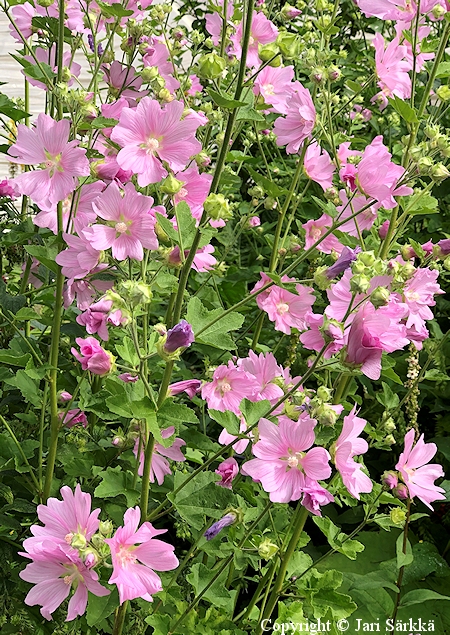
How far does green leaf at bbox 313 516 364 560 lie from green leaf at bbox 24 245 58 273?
62 cm

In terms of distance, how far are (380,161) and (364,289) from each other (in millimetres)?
259

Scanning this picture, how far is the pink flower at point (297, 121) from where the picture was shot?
1.15 m

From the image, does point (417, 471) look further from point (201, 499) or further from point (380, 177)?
point (380, 177)

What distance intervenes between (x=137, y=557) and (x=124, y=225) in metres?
0.45

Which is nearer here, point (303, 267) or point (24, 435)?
point (24, 435)

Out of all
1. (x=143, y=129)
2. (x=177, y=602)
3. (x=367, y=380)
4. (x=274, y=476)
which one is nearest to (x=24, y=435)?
(x=177, y=602)

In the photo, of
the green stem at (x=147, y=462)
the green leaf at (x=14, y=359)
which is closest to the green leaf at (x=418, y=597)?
the green stem at (x=147, y=462)

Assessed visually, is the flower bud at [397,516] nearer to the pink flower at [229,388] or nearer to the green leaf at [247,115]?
the pink flower at [229,388]

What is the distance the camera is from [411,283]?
1134 millimetres

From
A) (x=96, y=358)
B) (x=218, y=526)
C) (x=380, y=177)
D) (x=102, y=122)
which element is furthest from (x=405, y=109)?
(x=218, y=526)

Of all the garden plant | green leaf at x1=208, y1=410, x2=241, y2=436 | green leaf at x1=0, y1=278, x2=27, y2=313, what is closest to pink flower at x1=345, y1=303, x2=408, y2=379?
the garden plant

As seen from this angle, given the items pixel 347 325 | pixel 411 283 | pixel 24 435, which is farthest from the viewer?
pixel 24 435

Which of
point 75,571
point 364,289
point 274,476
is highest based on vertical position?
point 364,289

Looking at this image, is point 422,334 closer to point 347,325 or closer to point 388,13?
point 347,325
